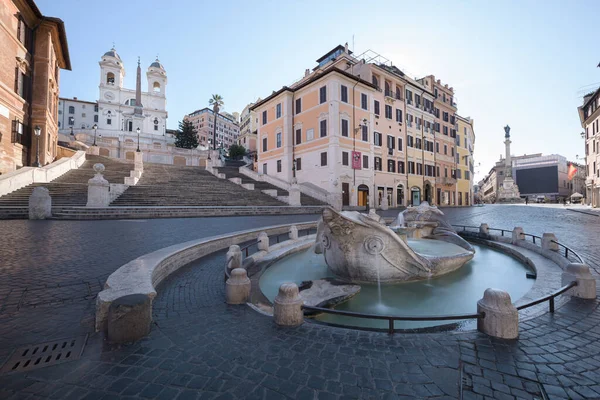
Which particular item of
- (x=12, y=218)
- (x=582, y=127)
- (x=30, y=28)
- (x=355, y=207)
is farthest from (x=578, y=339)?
(x=582, y=127)

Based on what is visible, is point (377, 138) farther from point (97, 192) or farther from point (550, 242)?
point (97, 192)

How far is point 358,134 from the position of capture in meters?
30.0

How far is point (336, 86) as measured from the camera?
92.1 ft

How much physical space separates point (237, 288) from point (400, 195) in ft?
109

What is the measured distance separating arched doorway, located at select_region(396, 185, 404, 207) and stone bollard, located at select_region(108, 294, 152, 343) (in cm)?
3369

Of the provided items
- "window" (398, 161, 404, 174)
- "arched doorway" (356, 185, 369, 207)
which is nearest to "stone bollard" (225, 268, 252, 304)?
"arched doorway" (356, 185, 369, 207)

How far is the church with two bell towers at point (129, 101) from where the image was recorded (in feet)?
210

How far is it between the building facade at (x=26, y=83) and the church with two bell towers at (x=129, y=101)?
3885 centimetres

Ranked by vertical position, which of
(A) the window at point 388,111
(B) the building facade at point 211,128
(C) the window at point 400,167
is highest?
(B) the building facade at point 211,128

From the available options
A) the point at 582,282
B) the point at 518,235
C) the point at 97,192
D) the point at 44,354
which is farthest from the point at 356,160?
the point at 44,354

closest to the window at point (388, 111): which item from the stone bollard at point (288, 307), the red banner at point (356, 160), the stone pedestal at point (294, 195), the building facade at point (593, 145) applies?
the red banner at point (356, 160)

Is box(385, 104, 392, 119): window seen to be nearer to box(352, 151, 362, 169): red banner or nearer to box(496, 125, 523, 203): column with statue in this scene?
box(352, 151, 362, 169): red banner

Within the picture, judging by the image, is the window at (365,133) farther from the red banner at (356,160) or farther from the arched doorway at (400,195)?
the arched doorway at (400,195)

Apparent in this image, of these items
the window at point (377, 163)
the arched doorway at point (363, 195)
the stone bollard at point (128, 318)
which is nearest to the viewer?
the stone bollard at point (128, 318)
